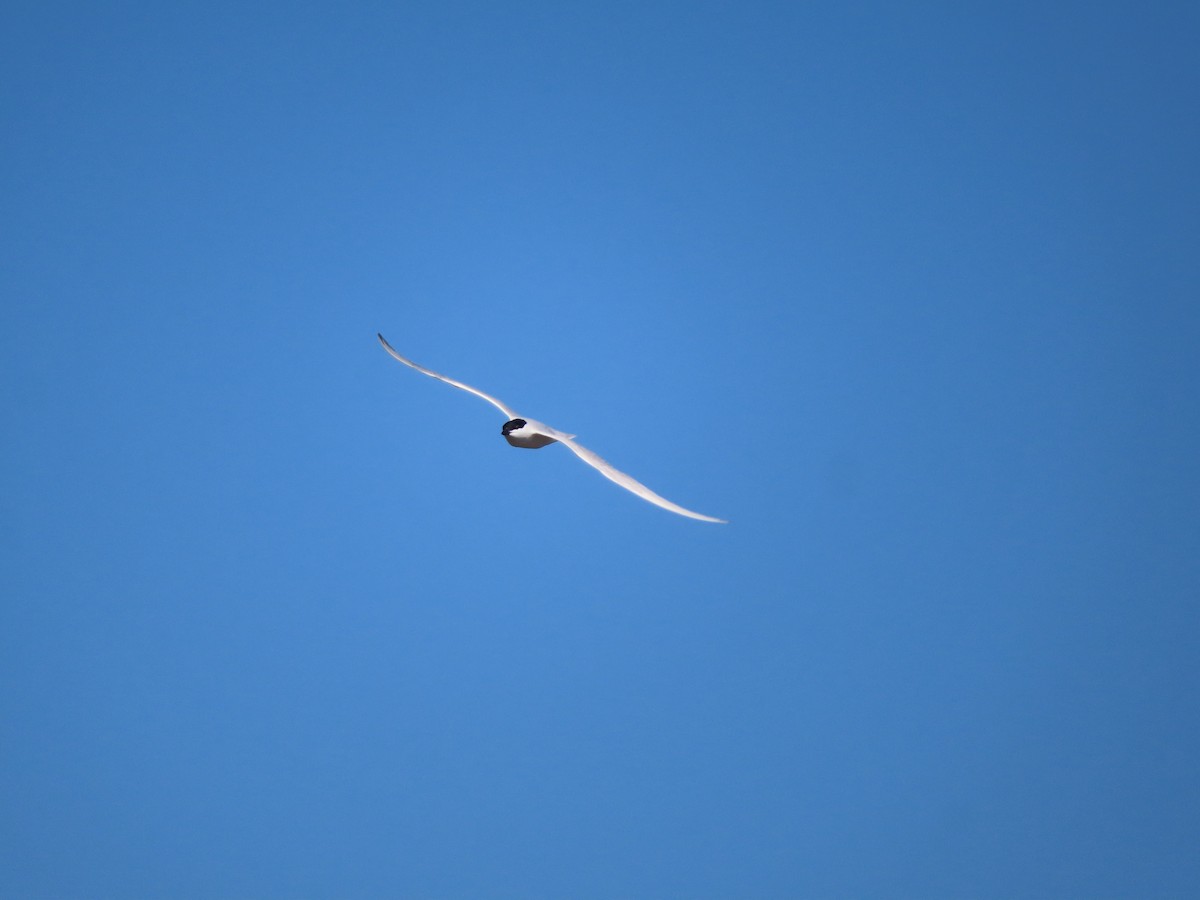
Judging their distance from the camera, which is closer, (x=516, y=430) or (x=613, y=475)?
(x=613, y=475)

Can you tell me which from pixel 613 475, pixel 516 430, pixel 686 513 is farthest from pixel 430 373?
pixel 686 513

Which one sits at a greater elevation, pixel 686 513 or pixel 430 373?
pixel 430 373

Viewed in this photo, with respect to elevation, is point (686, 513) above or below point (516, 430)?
below

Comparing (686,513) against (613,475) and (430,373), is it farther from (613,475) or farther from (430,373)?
(430,373)

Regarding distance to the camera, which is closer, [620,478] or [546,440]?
[620,478]

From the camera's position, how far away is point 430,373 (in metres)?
2.88

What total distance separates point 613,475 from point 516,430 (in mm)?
395

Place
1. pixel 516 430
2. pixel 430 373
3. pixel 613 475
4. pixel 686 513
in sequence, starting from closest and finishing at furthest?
1. pixel 686 513
2. pixel 613 475
3. pixel 516 430
4. pixel 430 373

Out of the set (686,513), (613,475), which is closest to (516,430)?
(613,475)

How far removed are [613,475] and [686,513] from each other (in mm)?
310

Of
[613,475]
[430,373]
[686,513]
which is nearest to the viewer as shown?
[686,513]

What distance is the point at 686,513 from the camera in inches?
79.0

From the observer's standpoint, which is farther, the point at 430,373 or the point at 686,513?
the point at 430,373

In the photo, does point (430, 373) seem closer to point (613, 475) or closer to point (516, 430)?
point (516, 430)
